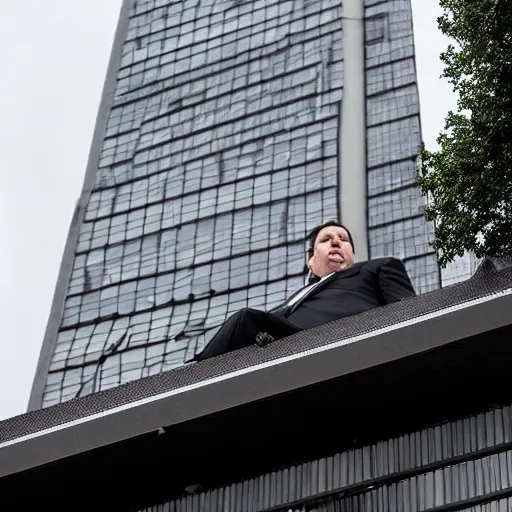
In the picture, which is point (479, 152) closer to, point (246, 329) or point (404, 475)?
point (246, 329)

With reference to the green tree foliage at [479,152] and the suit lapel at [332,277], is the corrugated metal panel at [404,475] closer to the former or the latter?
the suit lapel at [332,277]

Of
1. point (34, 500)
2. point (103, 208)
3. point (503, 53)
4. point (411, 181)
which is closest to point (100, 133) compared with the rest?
point (103, 208)

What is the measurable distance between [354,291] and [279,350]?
10.1ft

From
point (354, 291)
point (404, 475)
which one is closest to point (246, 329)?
point (354, 291)

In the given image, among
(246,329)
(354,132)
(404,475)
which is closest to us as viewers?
(404,475)

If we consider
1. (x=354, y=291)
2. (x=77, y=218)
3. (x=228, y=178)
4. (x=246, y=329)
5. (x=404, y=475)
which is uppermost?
(x=77, y=218)

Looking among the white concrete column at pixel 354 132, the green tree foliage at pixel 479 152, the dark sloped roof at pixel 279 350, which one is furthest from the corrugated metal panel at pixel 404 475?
the white concrete column at pixel 354 132

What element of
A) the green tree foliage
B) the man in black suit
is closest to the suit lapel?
the man in black suit

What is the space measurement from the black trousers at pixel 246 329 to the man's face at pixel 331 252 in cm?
213

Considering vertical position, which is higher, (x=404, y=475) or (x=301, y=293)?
(x=301, y=293)

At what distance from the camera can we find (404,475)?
8477mm

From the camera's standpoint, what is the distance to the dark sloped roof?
27.9 feet

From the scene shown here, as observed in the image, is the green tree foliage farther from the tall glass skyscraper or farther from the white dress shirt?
the tall glass skyscraper

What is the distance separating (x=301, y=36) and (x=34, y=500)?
37735 millimetres
